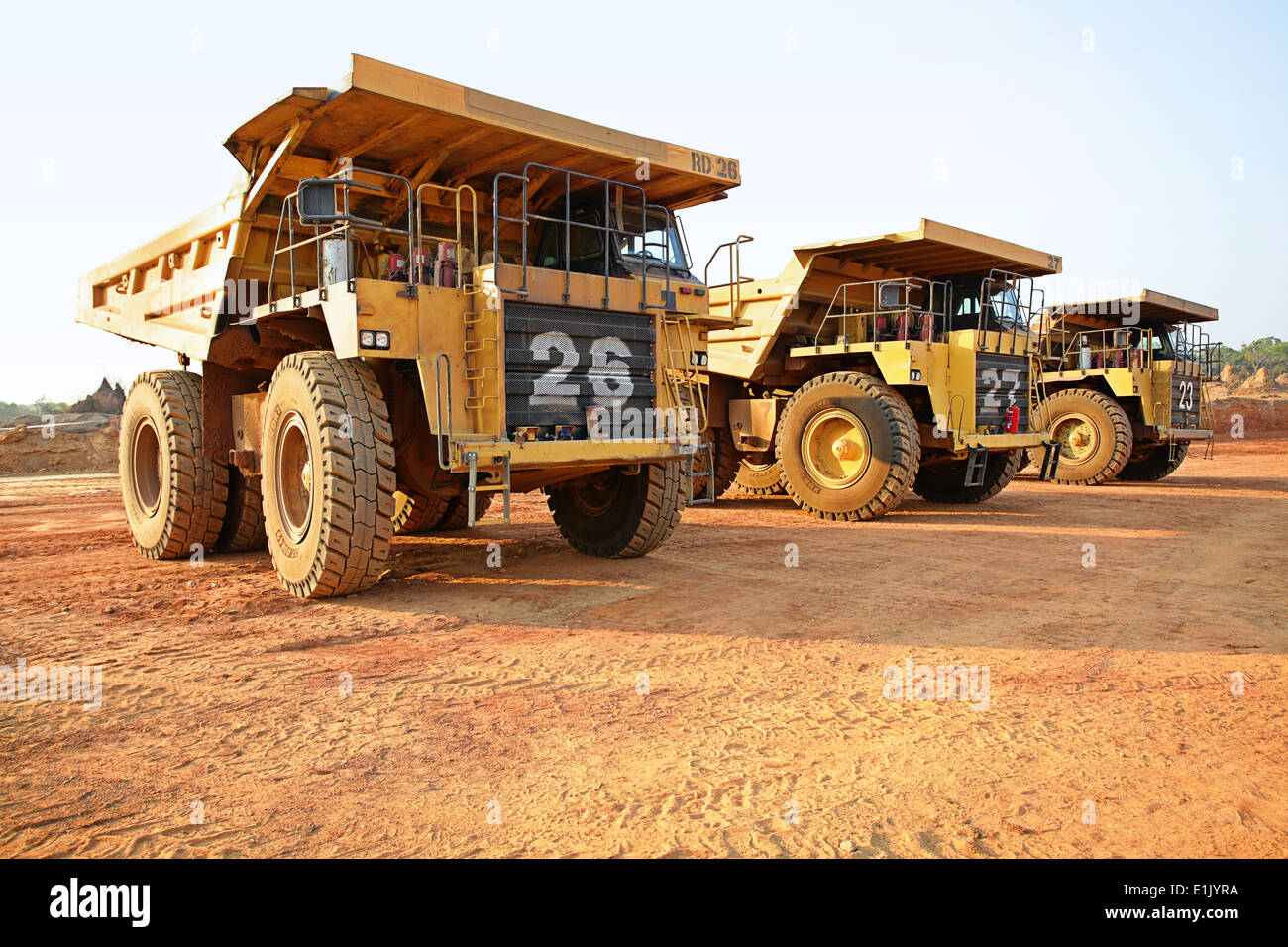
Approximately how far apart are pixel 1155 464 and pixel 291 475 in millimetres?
16367

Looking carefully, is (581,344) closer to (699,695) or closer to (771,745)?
(699,695)

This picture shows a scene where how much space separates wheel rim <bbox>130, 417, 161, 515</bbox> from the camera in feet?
29.3

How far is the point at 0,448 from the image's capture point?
22547 millimetres

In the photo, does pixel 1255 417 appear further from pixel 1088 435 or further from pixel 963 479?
pixel 963 479

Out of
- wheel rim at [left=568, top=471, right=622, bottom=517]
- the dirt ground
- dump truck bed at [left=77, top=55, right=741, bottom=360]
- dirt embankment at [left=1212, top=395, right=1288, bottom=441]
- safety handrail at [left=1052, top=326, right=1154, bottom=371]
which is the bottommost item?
the dirt ground

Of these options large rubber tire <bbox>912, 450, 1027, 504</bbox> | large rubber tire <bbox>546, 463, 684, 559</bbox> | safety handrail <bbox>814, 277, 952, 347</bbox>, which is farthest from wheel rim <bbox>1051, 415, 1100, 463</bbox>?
large rubber tire <bbox>546, 463, 684, 559</bbox>

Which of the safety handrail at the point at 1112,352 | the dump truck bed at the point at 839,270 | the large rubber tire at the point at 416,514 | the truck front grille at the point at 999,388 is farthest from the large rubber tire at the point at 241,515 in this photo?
the safety handrail at the point at 1112,352

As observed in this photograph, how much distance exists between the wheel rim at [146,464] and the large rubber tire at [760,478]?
7.69 metres

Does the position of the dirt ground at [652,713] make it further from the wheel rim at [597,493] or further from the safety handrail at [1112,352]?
the safety handrail at [1112,352]

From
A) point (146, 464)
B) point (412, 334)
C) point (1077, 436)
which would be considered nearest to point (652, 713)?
point (412, 334)

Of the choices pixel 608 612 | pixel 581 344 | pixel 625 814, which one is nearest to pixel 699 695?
pixel 625 814

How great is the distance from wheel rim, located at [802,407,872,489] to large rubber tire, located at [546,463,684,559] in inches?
153

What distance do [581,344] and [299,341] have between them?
245 centimetres
